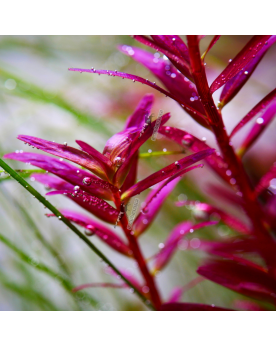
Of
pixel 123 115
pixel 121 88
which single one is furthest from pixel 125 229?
pixel 121 88

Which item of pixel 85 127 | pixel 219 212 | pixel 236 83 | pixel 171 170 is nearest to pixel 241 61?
pixel 236 83

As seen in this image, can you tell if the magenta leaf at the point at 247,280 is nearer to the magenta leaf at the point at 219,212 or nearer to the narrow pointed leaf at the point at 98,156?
the magenta leaf at the point at 219,212

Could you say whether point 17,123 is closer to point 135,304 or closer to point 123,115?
point 123,115
